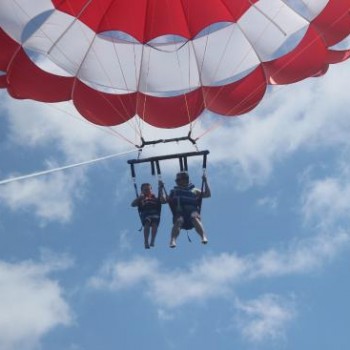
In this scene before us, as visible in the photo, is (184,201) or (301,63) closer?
(184,201)

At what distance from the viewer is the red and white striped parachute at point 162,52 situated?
1241 centimetres

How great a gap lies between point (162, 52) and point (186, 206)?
269cm

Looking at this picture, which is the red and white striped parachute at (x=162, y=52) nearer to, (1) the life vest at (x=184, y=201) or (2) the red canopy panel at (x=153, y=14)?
(2) the red canopy panel at (x=153, y=14)

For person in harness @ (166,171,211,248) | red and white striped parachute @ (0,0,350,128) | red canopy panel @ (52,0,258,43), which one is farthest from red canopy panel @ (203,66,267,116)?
person in harness @ (166,171,211,248)

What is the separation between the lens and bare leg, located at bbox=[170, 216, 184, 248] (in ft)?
37.3

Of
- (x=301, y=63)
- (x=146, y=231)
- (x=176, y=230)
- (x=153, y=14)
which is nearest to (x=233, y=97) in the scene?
(x=301, y=63)

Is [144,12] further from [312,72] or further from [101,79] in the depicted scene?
[312,72]

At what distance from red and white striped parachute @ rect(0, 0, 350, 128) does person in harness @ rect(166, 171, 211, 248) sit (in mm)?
Answer: 1692

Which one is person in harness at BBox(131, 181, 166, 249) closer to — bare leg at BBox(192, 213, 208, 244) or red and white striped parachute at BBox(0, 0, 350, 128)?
bare leg at BBox(192, 213, 208, 244)

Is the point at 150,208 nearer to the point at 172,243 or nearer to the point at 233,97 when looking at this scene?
the point at 172,243

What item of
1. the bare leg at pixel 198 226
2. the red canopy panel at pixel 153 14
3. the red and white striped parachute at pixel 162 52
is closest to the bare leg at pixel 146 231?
the bare leg at pixel 198 226

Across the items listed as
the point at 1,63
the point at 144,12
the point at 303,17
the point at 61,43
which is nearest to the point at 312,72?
the point at 303,17

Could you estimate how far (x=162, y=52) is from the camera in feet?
42.2

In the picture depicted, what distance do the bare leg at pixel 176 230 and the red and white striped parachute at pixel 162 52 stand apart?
206cm
